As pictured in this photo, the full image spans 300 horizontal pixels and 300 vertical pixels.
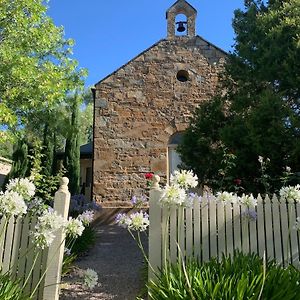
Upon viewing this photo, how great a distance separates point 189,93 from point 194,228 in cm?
939

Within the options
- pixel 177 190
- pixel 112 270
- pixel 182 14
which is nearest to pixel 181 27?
pixel 182 14

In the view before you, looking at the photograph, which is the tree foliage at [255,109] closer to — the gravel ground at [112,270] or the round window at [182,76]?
the gravel ground at [112,270]

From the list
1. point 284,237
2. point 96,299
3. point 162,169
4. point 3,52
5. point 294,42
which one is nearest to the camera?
point 284,237

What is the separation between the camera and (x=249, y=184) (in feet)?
25.7

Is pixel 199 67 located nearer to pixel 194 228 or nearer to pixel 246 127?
pixel 246 127

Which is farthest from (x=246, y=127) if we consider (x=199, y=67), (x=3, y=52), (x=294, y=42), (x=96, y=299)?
(x=3, y=52)

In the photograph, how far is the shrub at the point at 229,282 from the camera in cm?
337

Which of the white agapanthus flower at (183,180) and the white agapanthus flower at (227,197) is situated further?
the white agapanthus flower at (227,197)

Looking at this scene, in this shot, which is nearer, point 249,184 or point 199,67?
point 249,184

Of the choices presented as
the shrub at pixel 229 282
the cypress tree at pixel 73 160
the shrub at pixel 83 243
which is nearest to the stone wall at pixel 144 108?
the cypress tree at pixel 73 160

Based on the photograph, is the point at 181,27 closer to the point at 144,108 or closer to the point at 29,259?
the point at 144,108

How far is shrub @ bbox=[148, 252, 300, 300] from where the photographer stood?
11.1 ft

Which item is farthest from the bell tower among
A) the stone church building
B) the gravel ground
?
the gravel ground

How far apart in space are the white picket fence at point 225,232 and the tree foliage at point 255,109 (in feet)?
7.49
